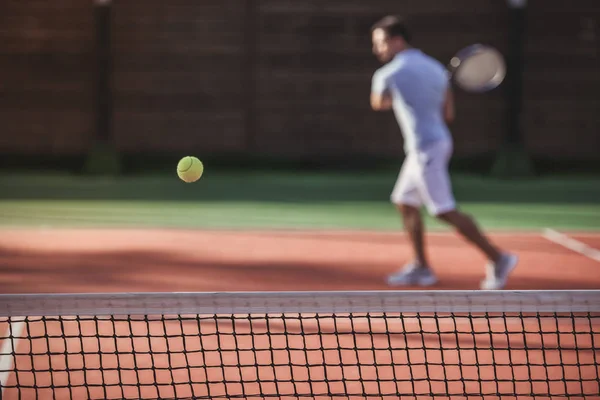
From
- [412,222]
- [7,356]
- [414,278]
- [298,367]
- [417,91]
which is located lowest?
[414,278]

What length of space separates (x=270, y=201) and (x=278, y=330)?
587 centimetres

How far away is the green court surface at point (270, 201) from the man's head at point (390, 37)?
3085 millimetres

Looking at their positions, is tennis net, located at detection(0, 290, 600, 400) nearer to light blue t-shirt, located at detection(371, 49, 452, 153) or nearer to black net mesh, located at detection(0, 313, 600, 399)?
black net mesh, located at detection(0, 313, 600, 399)

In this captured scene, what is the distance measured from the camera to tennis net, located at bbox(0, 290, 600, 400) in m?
2.60

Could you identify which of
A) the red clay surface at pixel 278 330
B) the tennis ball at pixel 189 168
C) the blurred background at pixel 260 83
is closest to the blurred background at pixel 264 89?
the blurred background at pixel 260 83

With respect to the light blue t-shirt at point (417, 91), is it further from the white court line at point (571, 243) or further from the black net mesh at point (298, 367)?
the white court line at point (571, 243)

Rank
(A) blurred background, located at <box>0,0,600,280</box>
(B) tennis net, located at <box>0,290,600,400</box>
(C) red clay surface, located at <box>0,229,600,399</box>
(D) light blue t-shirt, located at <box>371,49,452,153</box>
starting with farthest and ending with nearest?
(A) blurred background, located at <box>0,0,600,280</box>
(D) light blue t-shirt, located at <box>371,49,452,153</box>
(C) red clay surface, located at <box>0,229,600,399</box>
(B) tennis net, located at <box>0,290,600,400</box>

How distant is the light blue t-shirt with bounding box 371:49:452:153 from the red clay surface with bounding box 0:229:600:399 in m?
0.96

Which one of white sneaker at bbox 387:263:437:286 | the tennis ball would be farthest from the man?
the tennis ball

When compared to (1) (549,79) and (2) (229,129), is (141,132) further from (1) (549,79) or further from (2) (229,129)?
(1) (549,79)

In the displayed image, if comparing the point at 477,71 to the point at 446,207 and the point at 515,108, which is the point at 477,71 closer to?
the point at 446,207

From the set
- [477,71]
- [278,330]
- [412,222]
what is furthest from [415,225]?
[477,71]

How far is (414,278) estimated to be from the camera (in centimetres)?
518

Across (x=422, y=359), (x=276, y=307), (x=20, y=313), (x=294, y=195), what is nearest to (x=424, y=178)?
(x=422, y=359)
